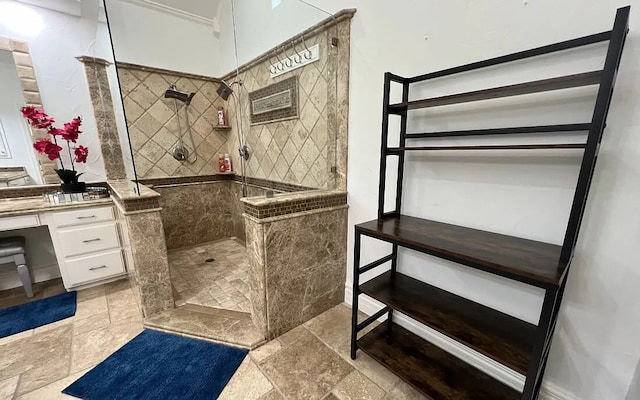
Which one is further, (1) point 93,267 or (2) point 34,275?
(2) point 34,275

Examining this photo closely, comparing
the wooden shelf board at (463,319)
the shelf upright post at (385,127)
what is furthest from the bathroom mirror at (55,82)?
the wooden shelf board at (463,319)

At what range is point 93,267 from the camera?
212 cm

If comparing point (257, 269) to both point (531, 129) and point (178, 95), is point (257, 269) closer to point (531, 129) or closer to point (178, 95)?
point (531, 129)

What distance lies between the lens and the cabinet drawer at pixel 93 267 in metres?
2.05

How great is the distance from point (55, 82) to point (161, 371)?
102 inches

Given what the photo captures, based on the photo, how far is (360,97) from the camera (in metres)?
1.61

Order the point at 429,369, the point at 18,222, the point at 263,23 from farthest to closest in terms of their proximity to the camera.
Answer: the point at 263,23, the point at 18,222, the point at 429,369

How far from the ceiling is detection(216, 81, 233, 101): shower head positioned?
29.8 inches

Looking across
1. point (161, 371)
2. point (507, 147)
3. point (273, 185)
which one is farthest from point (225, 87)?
point (507, 147)

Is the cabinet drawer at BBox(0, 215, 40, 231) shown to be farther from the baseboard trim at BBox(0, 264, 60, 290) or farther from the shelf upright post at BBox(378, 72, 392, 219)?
the shelf upright post at BBox(378, 72, 392, 219)

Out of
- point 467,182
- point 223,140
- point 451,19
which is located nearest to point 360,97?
point 451,19

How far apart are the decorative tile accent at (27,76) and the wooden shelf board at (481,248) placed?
284 cm

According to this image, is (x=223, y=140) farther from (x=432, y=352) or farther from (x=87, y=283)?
(x=432, y=352)

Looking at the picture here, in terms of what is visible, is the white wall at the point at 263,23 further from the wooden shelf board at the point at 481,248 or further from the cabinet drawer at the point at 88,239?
the cabinet drawer at the point at 88,239
